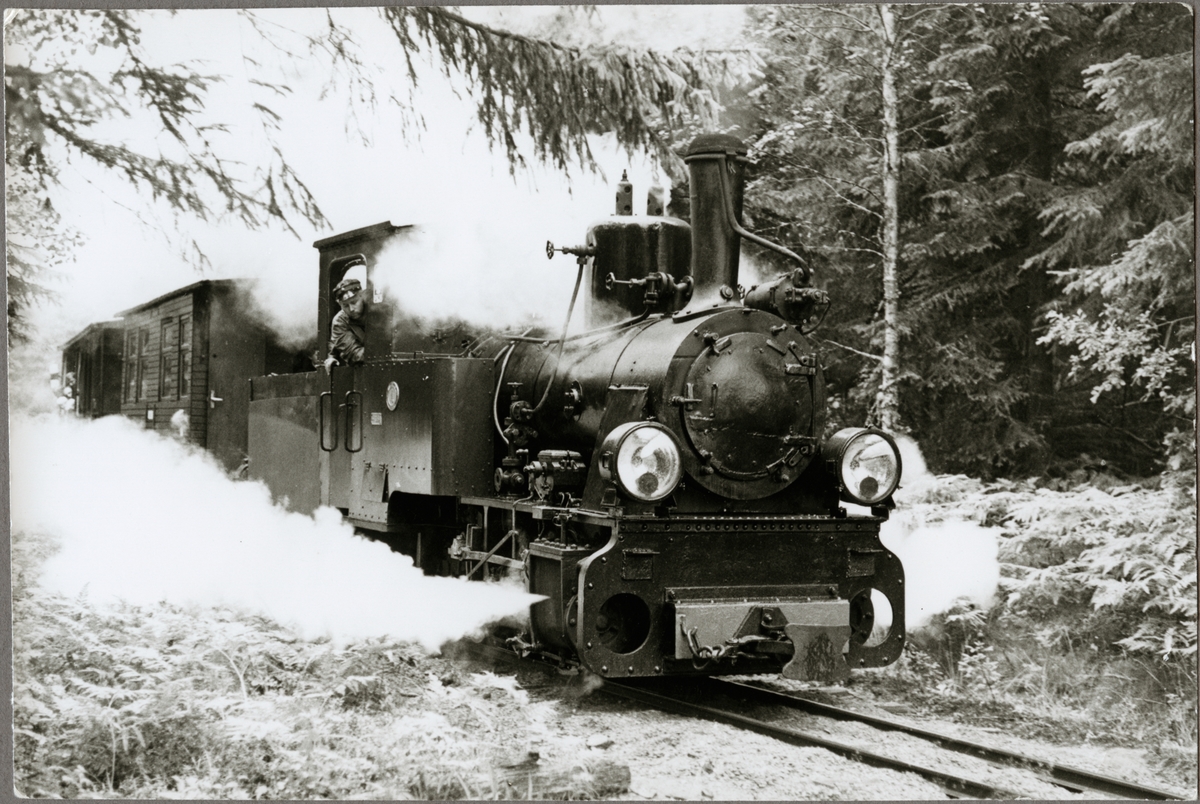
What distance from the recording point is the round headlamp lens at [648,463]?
5.21 metres

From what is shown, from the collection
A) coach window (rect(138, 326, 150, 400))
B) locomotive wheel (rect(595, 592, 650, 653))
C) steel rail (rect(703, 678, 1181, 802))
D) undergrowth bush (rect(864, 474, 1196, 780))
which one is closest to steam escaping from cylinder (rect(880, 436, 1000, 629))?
undergrowth bush (rect(864, 474, 1196, 780))

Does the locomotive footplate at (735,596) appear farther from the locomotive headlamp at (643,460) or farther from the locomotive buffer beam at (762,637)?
the locomotive headlamp at (643,460)

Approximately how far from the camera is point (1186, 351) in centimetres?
574

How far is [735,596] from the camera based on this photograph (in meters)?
5.46

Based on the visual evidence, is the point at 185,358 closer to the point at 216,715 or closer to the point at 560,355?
the point at 560,355

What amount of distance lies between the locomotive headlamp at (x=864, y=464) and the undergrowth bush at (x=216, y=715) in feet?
6.01

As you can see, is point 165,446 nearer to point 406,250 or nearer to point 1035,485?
point 406,250

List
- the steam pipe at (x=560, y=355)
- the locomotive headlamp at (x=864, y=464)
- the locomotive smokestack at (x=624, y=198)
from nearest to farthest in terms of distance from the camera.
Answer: the locomotive headlamp at (x=864, y=464) → the steam pipe at (x=560, y=355) → the locomotive smokestack at (x=624, y=198)

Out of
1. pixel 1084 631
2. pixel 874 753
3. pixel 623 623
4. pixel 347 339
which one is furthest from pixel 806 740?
pixel 347 339

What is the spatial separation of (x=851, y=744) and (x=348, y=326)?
4046 millimetres

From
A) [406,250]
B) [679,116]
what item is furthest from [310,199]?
[679,116]

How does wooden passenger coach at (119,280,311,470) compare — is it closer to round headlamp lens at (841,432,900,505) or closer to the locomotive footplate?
the locomotive footplate

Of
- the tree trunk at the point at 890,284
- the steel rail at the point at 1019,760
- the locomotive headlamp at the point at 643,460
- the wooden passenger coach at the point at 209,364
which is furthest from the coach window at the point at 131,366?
the tree trunk at the point at 890,284

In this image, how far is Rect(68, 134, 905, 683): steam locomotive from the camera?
5289 millimetres
